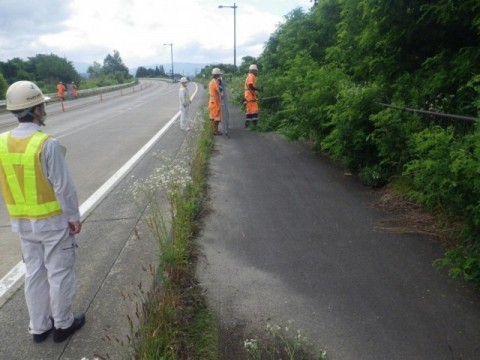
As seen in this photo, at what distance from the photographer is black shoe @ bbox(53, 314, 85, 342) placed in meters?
3.21

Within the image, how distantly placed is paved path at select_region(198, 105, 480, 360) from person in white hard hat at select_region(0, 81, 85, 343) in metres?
1.26

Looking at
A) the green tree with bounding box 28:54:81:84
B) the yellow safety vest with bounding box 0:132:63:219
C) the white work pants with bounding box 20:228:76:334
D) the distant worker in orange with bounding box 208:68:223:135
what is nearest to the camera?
the yellow safety vest with bounding box 0:132:63:219

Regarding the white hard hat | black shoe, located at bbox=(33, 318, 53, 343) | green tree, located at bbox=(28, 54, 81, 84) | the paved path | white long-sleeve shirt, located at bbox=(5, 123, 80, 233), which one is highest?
green tree, located at bbox=(28, 54, 81, 84)

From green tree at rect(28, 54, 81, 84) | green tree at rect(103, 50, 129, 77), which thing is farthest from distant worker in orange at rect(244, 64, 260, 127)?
green tree at rect(103, 50, 129, 77)

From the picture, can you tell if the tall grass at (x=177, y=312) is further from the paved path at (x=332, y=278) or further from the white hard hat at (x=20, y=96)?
the white hard hat at (x=20, y=96)

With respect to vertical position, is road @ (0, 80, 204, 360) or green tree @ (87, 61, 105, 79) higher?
green tree @ (87, 61, 105, 79)

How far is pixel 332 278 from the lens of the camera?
385 cm

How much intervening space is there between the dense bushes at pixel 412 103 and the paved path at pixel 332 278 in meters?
0.40

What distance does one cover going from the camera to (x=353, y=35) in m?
7.32

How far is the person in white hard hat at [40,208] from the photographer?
2.99 metres

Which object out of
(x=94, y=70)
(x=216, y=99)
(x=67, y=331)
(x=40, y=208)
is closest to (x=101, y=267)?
(x=67, y=331)

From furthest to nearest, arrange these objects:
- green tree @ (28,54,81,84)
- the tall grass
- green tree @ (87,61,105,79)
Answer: green tree @ (87,61,105,79), green tree @ (28,54,81,84), the tall grass

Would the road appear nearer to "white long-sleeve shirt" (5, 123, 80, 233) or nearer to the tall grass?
the tall grass

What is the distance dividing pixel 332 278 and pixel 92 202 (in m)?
4.20
